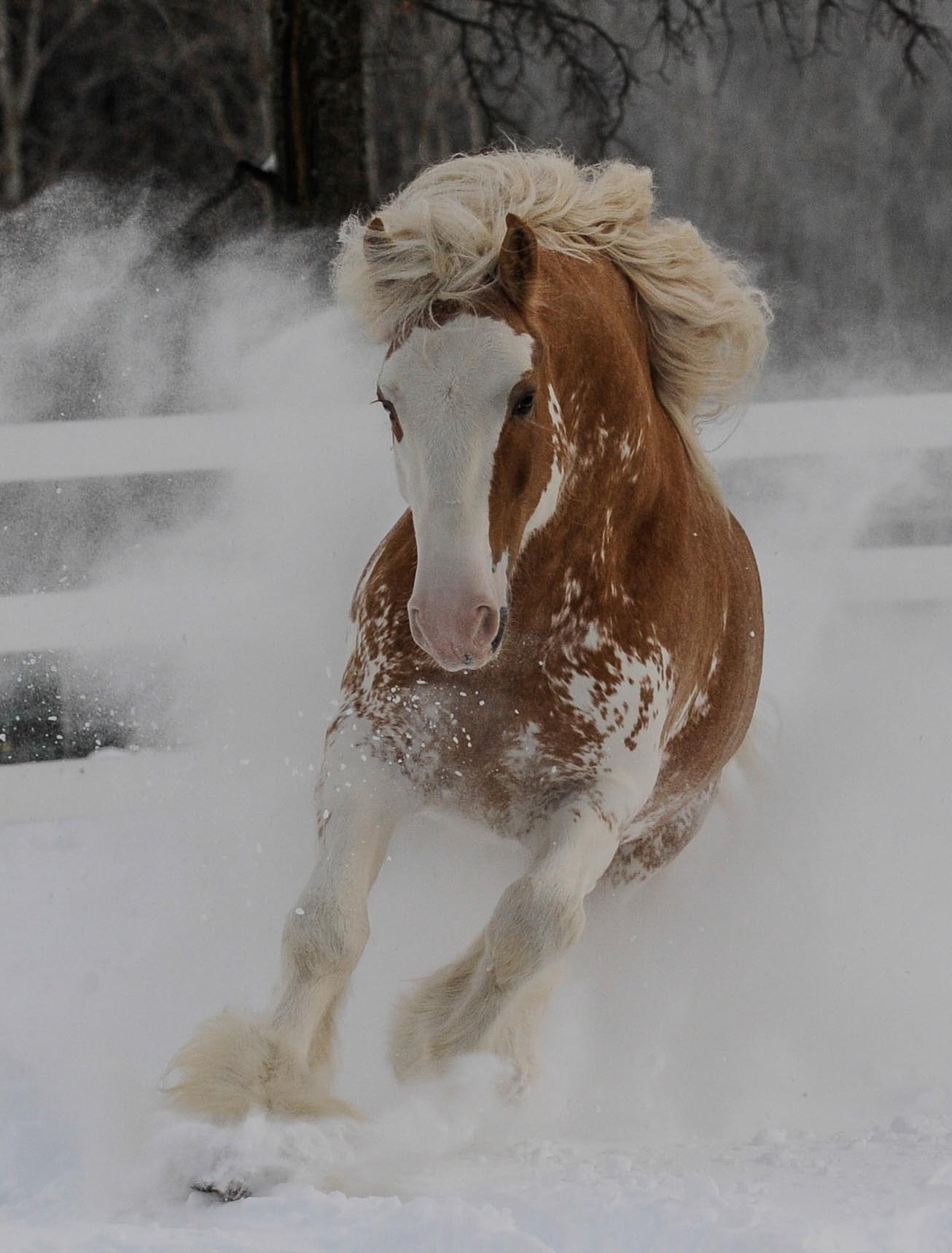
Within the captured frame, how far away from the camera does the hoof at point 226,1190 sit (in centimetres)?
223

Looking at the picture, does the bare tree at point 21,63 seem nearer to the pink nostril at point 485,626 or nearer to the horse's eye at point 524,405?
the horse's eye at point 524,405

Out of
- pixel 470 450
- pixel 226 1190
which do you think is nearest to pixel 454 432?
pixel 470 450

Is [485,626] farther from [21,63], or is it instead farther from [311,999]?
[21,63]

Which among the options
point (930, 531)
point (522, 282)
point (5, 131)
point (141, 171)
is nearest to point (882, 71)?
point (141, 171)

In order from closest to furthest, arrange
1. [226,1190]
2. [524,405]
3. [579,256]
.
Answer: [226,1190] → [524,405] → [579,256]

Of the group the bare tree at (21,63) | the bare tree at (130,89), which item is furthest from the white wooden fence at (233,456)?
the bare tree at (130,89)

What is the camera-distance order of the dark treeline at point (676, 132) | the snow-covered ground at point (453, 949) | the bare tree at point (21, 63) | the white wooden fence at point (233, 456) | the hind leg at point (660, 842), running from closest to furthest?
1. the snow-covered ground at point (453, 949)
2. the hind leg at point (660, 842)
3. the white wooden fence at point (233, 456)
4. the dark treeline at point (676, 132)
5. the bare tree at point (21, 63)

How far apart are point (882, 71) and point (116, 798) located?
15.6m

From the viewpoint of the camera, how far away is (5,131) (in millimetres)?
15484

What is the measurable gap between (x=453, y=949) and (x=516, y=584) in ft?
3.63

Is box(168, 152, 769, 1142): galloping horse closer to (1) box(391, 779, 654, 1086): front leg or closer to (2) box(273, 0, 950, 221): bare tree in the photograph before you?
(1) box(391, 779, 654, 1086): front leg

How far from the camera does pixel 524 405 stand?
2422 millimetres

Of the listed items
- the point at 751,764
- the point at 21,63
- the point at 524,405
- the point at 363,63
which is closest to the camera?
the point at 524,405

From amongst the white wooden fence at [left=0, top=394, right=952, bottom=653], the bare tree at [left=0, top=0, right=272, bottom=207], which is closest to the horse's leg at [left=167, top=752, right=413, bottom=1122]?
the white wooden fence at [left=0, top=394, right=952, bottom=653]
